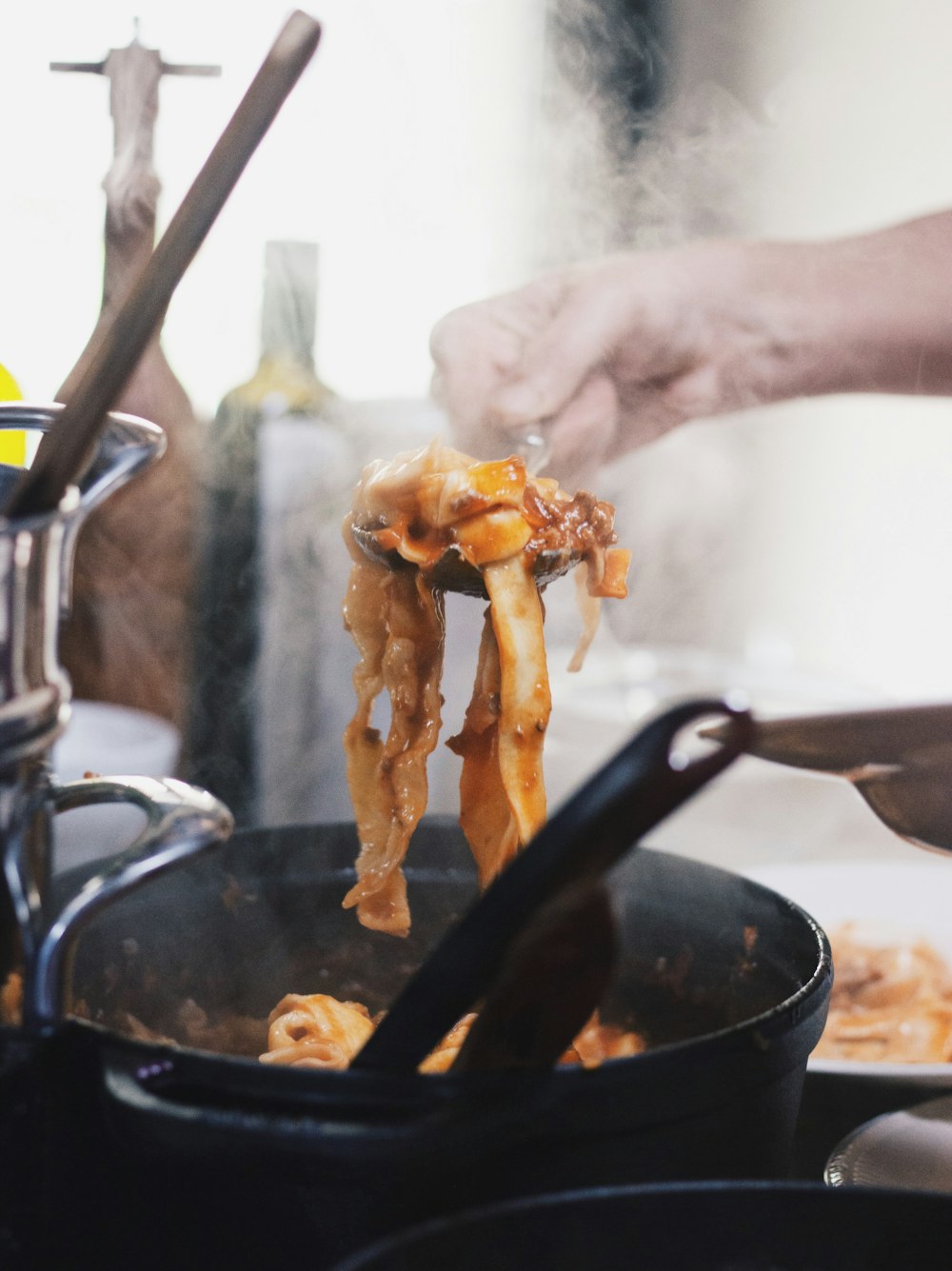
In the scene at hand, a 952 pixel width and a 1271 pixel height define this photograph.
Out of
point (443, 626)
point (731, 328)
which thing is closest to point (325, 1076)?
point (443, 626)

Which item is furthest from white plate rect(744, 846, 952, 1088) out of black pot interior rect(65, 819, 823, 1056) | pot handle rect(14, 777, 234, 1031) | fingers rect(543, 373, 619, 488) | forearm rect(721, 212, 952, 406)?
pot handle rect(14, 777, 234, 1031)

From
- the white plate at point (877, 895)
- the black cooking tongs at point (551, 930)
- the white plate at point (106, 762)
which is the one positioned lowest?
the white plate at point (877, 895)

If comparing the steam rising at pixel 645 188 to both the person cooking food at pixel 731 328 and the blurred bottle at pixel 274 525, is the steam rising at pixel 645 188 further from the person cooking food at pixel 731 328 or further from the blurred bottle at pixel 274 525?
the blurred bottle at pixel 274 525

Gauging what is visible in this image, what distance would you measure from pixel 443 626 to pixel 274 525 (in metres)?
1.22

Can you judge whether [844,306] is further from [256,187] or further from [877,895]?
[256,187]

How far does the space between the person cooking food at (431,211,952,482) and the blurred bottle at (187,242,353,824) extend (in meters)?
0.56

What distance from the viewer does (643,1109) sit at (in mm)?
653

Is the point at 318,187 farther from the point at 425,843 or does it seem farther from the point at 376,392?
the point at 425,843

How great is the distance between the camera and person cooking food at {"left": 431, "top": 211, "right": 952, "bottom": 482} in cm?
170

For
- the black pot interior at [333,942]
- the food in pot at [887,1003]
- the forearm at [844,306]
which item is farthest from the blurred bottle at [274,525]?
the food in pot at [887,1003]

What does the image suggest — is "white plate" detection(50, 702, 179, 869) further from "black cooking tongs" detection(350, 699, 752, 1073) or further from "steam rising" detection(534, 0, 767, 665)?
"steam rising" detection(534, 0, 767, 665)

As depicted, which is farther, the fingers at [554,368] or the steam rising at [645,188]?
the steam rising at [645,188]

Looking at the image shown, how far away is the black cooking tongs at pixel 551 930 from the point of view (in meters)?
0.55

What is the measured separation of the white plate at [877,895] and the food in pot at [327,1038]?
540 millimetres
